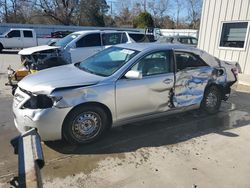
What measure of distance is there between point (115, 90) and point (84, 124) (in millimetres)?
714

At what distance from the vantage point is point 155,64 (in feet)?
15.1

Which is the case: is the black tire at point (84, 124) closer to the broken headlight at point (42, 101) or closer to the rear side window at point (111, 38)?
the broken headlight at point (42, 101)

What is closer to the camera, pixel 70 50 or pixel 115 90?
pixel 115 90

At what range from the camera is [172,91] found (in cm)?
472

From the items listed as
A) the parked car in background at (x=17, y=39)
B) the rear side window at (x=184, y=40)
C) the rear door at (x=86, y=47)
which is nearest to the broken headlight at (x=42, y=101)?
the rear door at (x=86, y=47)

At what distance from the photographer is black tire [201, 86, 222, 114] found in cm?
539

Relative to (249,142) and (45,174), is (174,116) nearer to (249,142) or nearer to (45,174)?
(249,142)

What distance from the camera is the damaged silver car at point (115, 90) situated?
3637 mm

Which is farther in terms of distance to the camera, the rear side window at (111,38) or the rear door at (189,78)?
the rear side window at (111,38)

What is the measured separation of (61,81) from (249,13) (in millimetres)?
8345

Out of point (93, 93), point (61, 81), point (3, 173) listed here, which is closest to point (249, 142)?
point (93, 93)

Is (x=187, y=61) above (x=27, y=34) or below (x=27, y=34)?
above

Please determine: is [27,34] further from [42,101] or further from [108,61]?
[42,101]

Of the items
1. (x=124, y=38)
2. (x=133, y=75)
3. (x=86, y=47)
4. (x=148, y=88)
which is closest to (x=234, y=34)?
(x=124, y=38)
